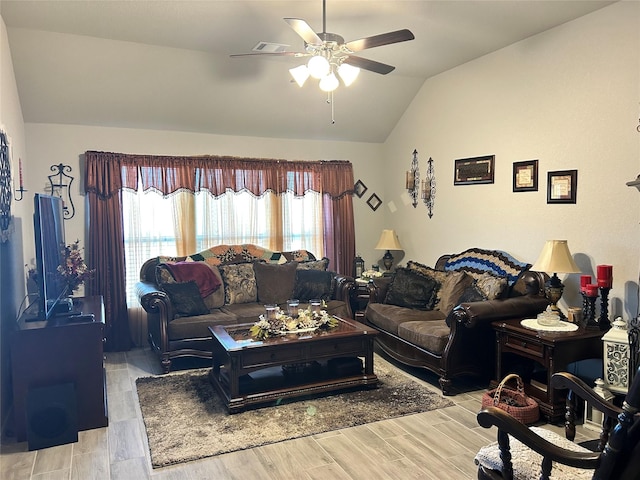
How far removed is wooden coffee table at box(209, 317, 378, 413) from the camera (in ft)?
11.6

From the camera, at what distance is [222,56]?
466 centimetres

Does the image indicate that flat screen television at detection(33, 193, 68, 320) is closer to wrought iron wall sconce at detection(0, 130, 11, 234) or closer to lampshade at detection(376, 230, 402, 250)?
wrought iron wall sconce at detection(0, 130, 11, 234)

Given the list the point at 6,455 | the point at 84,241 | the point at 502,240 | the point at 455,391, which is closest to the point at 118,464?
the point at 6,455

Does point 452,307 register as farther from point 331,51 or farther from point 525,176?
point 331,51

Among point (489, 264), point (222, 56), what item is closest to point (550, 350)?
point (489, 264)

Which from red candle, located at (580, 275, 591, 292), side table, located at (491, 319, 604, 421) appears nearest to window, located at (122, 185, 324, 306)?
side table, located at (491, 319, 604, 421)

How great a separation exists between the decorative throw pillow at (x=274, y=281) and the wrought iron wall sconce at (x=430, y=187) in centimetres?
175

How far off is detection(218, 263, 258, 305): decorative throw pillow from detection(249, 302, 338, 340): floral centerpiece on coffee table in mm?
1318

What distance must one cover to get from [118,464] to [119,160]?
130 inches

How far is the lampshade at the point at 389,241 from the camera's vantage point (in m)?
6.01

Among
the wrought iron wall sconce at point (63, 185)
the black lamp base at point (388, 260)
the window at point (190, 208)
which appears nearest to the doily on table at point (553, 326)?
the black lamp base at point (388, 260)

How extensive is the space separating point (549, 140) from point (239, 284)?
3333 millimetres

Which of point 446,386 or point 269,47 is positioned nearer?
point 269,47

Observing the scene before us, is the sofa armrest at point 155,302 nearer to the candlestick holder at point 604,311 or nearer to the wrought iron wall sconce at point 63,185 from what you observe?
the wrought iron wall sconce at point 63,185
